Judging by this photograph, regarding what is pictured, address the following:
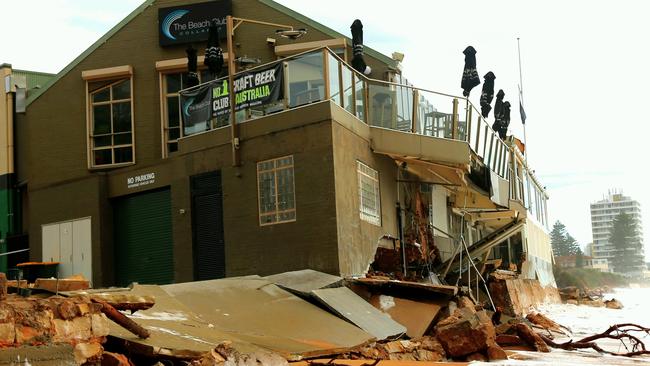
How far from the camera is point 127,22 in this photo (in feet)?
93.2

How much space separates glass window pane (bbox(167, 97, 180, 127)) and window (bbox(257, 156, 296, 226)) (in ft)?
29.8

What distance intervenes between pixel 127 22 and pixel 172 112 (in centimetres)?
367

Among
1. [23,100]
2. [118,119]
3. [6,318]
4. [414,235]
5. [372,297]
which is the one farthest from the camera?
[23,100]

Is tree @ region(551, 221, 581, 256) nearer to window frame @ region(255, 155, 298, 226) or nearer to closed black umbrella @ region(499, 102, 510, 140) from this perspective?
closed black umbrella @ region(499, 102, 510, 140)

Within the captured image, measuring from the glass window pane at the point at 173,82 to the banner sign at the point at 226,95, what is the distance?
6.24 meters

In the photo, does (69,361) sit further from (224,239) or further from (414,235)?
(414,235)

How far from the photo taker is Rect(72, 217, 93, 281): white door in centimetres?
2477

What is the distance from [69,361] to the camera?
299 inches

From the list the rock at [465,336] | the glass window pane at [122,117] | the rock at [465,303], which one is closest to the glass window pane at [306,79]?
the rock at [465,303]

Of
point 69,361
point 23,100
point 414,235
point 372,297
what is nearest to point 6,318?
point 69,361

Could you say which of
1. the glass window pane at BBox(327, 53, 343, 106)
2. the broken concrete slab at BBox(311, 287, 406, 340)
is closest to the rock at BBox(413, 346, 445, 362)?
the broken concrete slab at BBox(311, 287, 406, 340)

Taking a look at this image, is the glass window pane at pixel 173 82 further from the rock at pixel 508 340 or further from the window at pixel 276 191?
the rock at pixel 508 340

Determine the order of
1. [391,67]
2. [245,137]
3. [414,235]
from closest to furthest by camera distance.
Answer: [245,137]
[414,235]
[391,67]

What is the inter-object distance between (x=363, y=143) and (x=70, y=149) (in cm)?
1293
